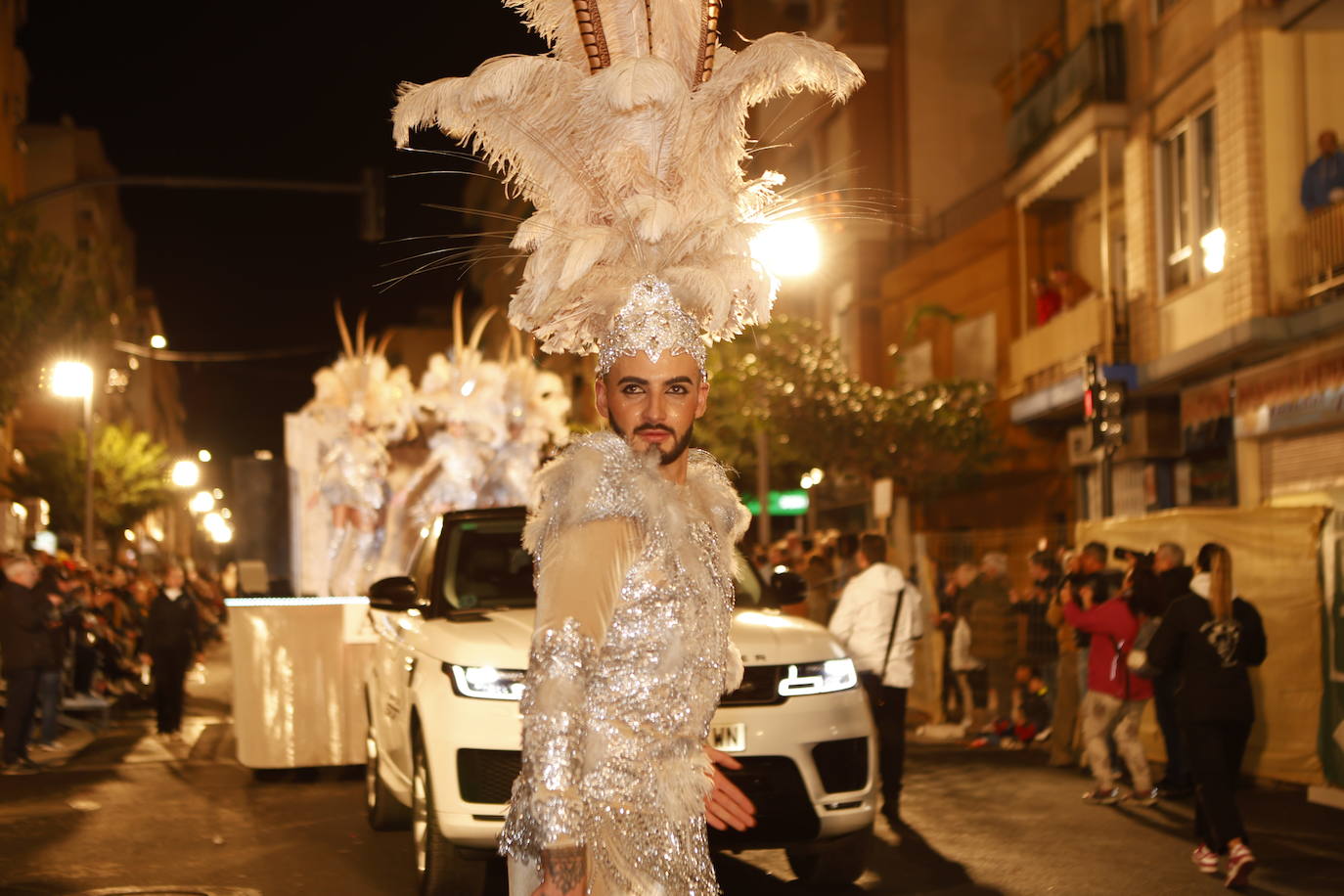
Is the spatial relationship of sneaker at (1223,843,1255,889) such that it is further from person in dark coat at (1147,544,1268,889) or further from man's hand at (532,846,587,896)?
man's hand at (532,846,587,896)

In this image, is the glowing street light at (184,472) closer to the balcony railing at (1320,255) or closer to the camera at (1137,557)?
the balcony railing at (1320,255)

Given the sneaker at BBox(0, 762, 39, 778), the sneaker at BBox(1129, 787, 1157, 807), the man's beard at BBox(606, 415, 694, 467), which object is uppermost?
the man's beard at BBox(606, 415, 694, 467)

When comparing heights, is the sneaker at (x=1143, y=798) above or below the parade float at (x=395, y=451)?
below

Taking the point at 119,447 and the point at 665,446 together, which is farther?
the point at 119,447

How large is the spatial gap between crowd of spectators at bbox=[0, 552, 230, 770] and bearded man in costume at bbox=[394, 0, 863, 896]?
13524mm

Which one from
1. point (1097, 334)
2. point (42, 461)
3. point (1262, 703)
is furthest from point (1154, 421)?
point (42, 461)

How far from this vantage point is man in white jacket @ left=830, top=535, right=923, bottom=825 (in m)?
11.6

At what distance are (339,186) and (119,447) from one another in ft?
134

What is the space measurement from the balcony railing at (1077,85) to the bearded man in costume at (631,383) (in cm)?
2136

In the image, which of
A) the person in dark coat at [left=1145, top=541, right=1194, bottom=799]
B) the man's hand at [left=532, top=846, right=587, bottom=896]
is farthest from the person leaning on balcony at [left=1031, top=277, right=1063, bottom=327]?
the man's hand at [left=532, top=846, right=587, bottom=896]

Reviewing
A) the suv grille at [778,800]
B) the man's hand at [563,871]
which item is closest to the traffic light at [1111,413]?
the suv grille at [778,800]

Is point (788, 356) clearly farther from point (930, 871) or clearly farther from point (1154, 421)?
point (930, 871)

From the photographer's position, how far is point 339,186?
2042cm

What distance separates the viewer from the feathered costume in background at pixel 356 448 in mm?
16969
